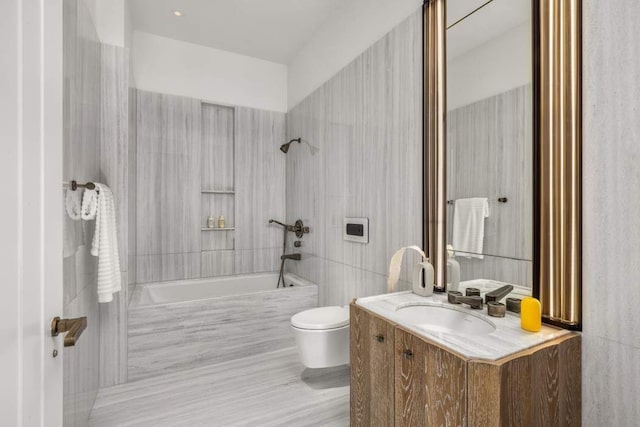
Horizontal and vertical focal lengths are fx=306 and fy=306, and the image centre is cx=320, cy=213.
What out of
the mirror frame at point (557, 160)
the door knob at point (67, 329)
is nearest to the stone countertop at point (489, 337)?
the mirror frame at point (557, 160)

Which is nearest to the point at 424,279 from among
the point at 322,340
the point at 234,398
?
the point at 322,340

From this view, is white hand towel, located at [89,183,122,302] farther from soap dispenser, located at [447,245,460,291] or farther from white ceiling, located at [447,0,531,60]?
white ceiling, located at [447,0,531,60]

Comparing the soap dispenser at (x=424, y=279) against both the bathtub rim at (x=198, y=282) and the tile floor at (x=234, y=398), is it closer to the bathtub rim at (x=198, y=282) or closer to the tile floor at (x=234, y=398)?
the tile floor at (x=234, y=398)

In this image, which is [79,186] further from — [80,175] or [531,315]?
[531,315]

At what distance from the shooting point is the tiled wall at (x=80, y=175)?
1422mm

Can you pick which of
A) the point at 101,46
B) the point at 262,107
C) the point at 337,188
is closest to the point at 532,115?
the point at 337,188

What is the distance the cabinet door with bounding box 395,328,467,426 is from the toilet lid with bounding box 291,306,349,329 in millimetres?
815

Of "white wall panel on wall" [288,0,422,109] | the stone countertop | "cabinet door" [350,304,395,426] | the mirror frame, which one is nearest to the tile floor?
"cabinet door" [350,304,395,426]

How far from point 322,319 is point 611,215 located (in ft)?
5.40

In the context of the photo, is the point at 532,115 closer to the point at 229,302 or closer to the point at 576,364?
the point at 576,364

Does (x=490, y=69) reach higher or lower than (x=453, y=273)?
higher

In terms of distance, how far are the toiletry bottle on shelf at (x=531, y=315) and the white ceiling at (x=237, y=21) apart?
262cm
